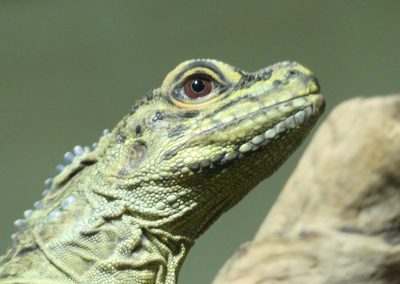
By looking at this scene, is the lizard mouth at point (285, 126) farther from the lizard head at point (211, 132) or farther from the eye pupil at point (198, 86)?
the eye pupil at point (198, 86)

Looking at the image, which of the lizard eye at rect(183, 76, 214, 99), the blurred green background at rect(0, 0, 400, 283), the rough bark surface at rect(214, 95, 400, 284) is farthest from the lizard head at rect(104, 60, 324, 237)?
the blurred green background at rect(0, 0, 400, 283)

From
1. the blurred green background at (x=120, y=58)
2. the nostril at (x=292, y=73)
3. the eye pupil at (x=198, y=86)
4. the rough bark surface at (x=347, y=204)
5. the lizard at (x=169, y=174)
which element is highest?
the blurred green background at (x=120, y=58)

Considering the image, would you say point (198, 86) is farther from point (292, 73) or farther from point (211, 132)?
point (292, 73)

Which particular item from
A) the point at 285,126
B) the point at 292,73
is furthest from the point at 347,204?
the point at 292,73

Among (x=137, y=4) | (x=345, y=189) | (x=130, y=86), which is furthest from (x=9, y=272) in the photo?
(x=137, y=4)

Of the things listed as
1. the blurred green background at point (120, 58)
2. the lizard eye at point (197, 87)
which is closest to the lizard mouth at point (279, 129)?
the lizard eye at point (197, 87)

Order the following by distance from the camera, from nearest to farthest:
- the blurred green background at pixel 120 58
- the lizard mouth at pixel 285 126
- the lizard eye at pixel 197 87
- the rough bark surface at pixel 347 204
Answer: the rough bark surface at pixel 347 204
the lizard mouth at pixel 285 126
the lizard eye at pixel 197 87
the blurred green background at pixel 120 58
